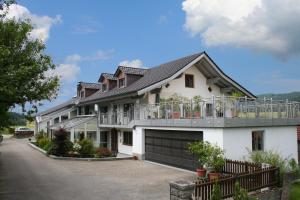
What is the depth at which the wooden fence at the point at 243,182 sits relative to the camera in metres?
11.3

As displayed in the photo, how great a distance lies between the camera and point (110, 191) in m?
14.5

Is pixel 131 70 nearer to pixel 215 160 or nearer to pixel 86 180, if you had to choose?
pixel 86 180

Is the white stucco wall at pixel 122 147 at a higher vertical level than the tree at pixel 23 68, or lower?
lower

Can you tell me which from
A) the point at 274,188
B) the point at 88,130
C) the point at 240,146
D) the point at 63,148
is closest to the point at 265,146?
the point at 240,146

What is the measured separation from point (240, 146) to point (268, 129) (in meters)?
2.84

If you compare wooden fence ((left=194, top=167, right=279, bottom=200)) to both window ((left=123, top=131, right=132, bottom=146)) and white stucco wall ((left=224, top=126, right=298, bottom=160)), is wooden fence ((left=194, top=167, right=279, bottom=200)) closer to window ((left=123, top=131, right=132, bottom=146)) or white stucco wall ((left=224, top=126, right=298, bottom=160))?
white stucco wall ((left=224, top=126, right=298, bottom=160))

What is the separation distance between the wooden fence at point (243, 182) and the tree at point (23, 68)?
7.75 meters

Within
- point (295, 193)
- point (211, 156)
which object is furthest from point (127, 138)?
point (295, 193)

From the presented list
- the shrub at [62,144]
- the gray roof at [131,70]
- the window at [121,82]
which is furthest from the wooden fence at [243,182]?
the window at [121,82]

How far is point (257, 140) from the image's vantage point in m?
18.8

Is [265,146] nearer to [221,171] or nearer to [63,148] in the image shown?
[221,171]

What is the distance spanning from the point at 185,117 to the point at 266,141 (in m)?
4.81

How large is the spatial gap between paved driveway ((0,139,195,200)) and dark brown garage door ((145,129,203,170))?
2.38 ft

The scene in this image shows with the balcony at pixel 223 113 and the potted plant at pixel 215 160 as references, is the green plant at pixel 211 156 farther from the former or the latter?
the balcony at pixel 223 113
